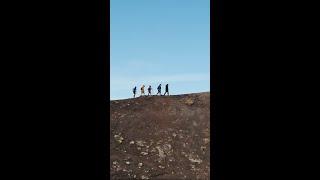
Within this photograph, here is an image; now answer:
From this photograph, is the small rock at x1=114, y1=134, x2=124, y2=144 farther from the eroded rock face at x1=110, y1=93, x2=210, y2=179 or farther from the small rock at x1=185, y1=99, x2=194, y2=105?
the small rock at x1=185, y1=99, x2=194, y2=105

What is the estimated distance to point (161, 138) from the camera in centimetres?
2631

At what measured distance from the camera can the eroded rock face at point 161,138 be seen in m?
23.5

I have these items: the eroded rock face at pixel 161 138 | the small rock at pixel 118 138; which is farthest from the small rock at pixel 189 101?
the small rock at pixel 118 138

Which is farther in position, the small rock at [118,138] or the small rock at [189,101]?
the small rock at [189,101]

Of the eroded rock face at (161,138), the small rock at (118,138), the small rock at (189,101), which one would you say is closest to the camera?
the eroded rock face at (161,138)

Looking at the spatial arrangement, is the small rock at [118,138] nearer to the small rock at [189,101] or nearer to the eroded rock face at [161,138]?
the eroded rock face at [161,138]

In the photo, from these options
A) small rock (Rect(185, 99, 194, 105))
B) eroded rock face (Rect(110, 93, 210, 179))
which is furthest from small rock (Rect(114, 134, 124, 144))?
small rock (Rect(185, 99, 194, 105))

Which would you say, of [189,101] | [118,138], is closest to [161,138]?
[118,138]

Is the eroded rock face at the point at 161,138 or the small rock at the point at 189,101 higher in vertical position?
the small rock at the point at 189,101

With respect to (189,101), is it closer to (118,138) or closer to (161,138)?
(161,138)

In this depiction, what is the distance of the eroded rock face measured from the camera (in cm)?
2350
